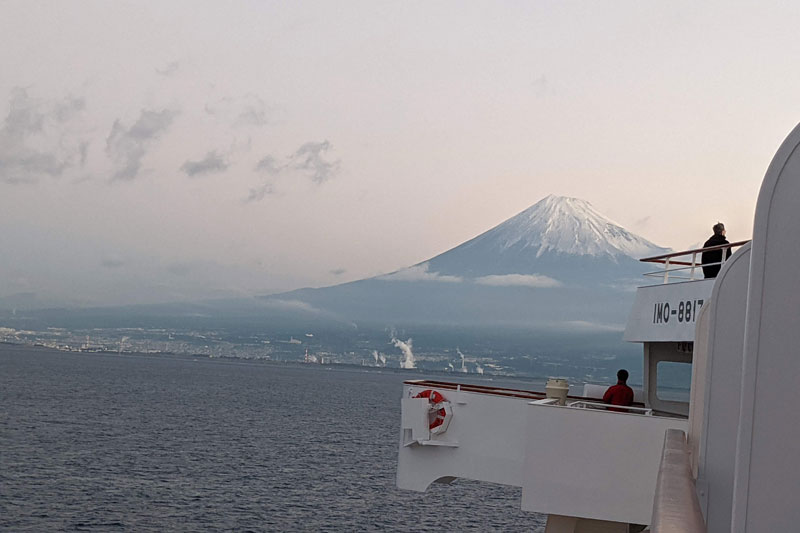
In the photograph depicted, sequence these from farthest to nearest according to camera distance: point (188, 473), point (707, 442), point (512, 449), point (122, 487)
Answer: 1. point (188, 473)
2. point (122, 487)
3. point (512, 449)
4. point (707, 442)

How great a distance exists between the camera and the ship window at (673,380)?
598 inches

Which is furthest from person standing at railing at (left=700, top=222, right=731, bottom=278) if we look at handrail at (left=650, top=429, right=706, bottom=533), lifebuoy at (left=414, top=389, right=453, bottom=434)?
handrail at (left=650, top=429, right=706, bottom=533)

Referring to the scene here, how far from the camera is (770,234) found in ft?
9.87

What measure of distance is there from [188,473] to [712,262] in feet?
127

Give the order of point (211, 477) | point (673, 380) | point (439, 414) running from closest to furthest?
point (439, 414) < point (673, 380) < point (211, 477)

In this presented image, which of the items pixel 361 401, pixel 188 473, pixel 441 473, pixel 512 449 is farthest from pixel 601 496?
pixel 361 401

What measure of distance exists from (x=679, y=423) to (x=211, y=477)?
38567 millimetres

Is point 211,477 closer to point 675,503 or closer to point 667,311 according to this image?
point 667,311

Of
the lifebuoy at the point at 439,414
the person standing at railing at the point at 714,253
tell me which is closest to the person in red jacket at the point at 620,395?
the person standing at railing at the point at 714,253

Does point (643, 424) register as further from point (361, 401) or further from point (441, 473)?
point (361, 401)

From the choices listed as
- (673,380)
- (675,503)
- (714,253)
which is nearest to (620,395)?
(714,253)

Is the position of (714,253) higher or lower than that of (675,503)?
higher

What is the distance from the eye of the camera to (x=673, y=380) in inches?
607

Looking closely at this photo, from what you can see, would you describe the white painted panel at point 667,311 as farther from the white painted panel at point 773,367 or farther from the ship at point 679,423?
the white painted panel at point 773,367
